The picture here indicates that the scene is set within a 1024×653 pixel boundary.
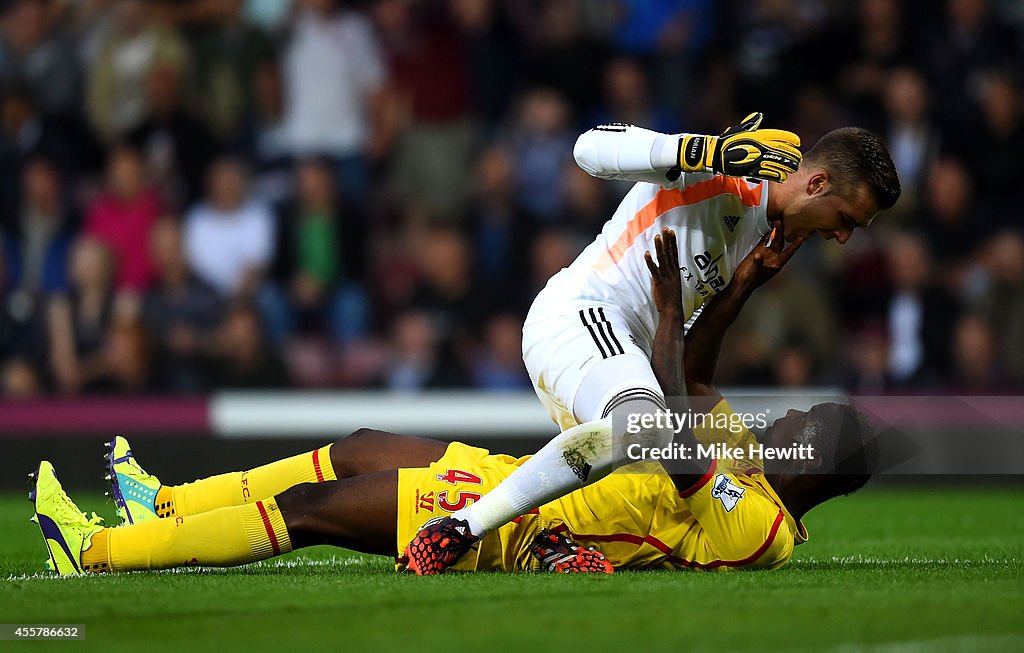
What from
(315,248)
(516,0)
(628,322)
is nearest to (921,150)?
(516,0)

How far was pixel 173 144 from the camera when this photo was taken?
1159 centimetres

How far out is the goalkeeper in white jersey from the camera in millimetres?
A: 5008

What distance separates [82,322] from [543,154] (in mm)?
3644

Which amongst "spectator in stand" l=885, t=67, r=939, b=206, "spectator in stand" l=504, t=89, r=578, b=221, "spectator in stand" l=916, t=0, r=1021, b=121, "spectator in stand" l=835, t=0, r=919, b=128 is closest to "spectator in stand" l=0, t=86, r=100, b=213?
"spectator in stand" l=504, t=89, r=578, b=221

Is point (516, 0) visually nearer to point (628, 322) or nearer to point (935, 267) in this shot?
point (935, 267)

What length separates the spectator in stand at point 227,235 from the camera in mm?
11109

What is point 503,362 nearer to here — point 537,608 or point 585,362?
point 585,362

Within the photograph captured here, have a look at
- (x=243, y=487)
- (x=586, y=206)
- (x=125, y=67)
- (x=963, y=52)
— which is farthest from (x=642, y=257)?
(x=125, y=67)

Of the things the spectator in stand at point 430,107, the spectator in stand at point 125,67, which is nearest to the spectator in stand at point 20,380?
the spectator in stand at point 125,67

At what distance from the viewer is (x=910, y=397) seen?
10.2m

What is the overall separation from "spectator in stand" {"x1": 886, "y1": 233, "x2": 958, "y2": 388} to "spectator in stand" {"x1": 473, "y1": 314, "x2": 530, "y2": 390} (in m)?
2.62

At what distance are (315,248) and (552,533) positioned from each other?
6223mm

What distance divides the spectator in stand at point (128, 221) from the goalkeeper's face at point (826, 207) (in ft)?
22.0

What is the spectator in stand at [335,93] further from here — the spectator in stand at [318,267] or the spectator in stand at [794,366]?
the spectator in stand at [794,366]
